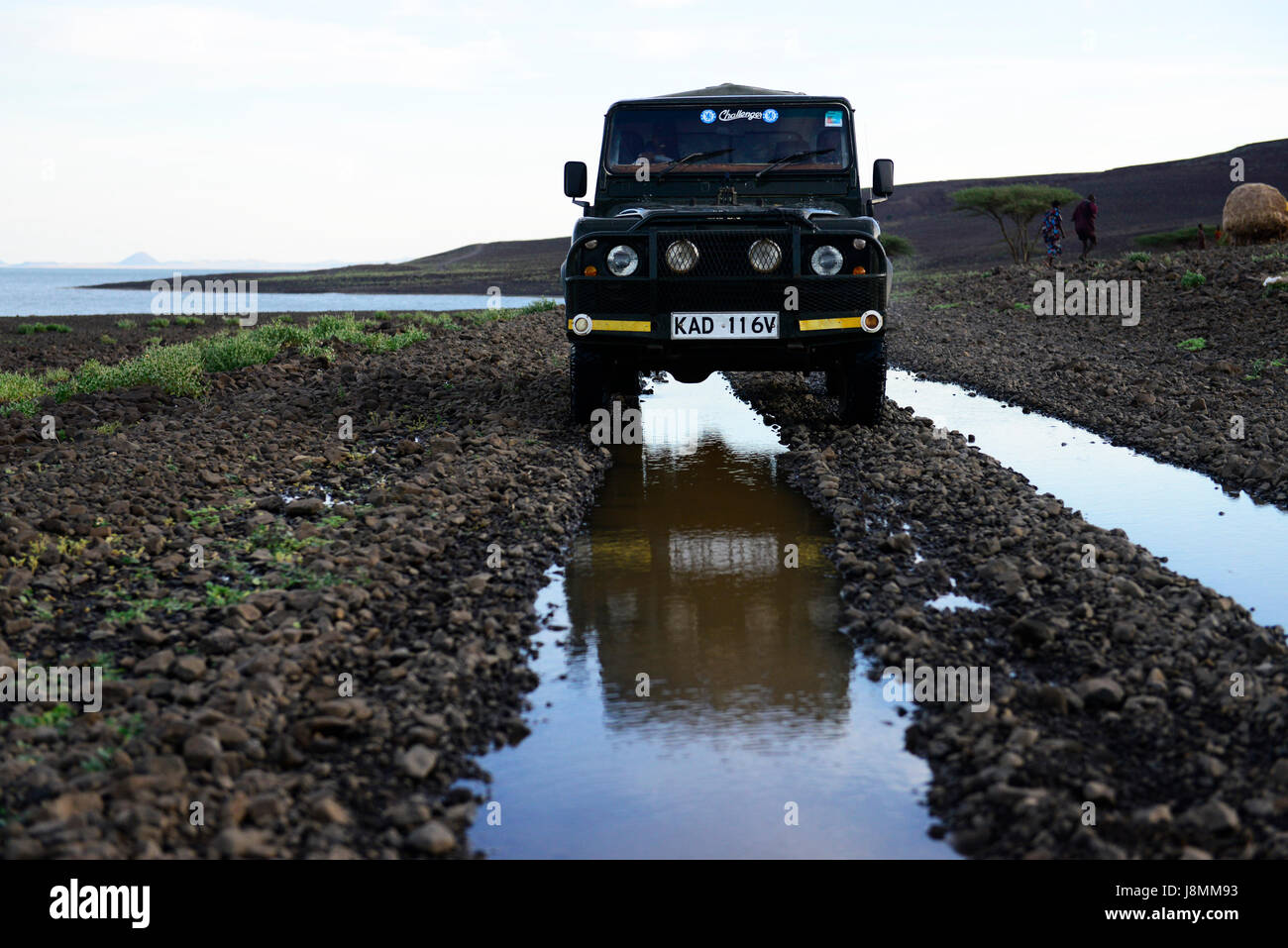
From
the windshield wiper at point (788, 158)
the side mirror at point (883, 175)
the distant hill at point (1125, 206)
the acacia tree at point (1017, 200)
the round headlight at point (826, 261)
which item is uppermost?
the distant hill at point (1125, 206)

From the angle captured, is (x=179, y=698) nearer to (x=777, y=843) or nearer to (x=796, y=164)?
(x=777, y=843)

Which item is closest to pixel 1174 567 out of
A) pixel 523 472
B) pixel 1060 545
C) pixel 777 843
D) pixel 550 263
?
pixel 1060 545

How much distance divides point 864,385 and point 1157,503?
2.32m

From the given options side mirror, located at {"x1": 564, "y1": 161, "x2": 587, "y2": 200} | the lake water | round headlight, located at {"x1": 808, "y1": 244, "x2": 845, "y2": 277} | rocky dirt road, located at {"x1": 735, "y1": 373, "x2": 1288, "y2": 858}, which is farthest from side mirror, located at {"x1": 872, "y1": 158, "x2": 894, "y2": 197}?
the lake water

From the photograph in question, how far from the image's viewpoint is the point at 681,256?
742cm

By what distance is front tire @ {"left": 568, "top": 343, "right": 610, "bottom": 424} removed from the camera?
8094 millimetres

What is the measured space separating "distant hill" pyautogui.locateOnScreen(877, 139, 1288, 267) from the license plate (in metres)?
56.8

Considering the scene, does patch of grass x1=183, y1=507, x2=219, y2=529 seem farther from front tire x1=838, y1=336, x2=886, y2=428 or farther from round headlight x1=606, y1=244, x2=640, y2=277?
front tire x1=838, y1=336, x2=886, y2=428

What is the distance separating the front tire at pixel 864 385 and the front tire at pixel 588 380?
1781 mm

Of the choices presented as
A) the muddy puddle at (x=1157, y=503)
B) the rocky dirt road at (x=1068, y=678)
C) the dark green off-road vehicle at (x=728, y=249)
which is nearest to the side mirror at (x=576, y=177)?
the dark green off-road vehicle at (x=728, y=249)

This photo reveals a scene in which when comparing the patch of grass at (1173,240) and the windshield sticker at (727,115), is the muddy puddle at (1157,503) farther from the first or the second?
the patch of grass at (1173,240)

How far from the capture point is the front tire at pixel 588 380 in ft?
26.6
